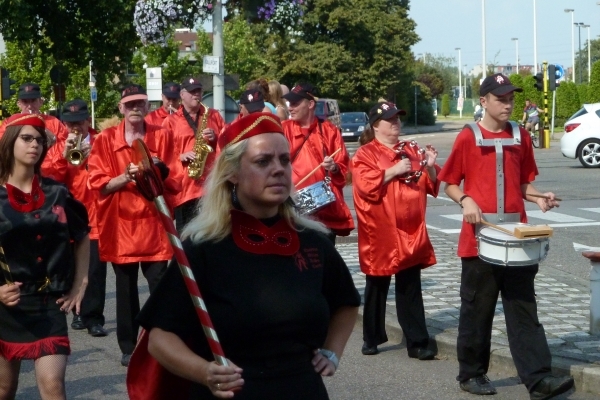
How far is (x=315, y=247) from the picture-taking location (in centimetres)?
353

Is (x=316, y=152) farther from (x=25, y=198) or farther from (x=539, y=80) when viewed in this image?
(x=539, y=80)

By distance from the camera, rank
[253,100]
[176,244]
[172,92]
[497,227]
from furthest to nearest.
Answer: [172,92] < [253,100] < [497,227] < [176,244]

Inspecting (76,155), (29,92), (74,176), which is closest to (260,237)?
(76,155)

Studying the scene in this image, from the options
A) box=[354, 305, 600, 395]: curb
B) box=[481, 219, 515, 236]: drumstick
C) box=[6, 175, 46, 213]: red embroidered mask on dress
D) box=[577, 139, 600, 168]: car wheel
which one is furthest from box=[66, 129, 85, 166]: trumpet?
box=[577, 139, 600, 168]: car wheel

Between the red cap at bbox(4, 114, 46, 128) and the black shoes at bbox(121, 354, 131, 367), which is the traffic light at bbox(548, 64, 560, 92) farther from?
the red cap at bbox(4, 114, 46, 128)

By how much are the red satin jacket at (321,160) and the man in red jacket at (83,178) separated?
5.88ft

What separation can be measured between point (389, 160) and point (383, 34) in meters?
61.5

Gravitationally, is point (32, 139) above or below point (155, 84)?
below

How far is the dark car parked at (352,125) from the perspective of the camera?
4872 centimetres

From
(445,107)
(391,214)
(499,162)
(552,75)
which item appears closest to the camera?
(499,162)

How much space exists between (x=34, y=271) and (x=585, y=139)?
23305mm

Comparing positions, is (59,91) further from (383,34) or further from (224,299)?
(383,34)

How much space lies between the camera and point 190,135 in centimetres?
1040

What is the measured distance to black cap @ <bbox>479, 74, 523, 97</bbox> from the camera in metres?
6.67
